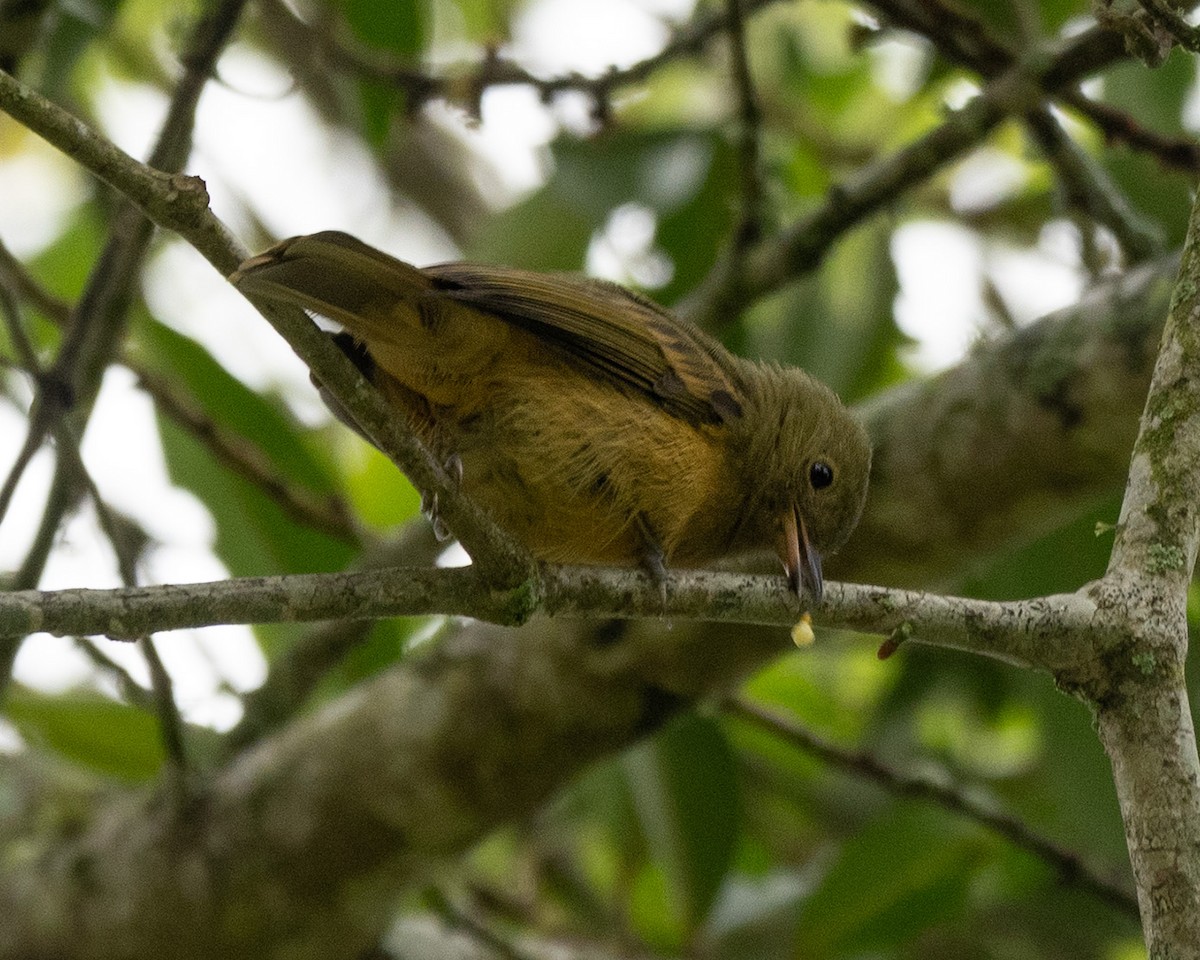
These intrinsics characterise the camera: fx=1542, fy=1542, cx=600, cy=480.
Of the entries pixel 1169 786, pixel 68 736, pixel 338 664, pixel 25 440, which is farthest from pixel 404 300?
pixel 68 736

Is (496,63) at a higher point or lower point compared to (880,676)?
higher

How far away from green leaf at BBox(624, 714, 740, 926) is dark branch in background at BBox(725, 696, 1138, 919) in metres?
0.21

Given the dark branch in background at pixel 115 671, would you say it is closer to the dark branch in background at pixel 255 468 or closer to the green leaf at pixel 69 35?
the dark branch in background at pixel 255 468

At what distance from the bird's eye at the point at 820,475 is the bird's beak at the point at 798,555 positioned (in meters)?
0.09

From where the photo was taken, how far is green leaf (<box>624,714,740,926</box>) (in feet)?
16.6

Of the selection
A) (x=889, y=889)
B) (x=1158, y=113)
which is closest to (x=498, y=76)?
(x=1158, y=113)

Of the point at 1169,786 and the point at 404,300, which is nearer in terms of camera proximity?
the point at 1169,786

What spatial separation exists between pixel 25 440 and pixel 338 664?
1773 millimetres

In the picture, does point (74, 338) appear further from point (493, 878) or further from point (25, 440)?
point (493, 878)

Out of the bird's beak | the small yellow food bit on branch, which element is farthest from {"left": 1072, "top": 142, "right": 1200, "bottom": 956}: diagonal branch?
the bird's beak

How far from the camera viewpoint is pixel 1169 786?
2.39 metres

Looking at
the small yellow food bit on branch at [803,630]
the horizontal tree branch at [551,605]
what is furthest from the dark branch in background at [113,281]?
the small yellow food bit on branch at [803,630]

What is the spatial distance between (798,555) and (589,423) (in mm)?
603

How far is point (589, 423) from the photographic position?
3742 millimetres
